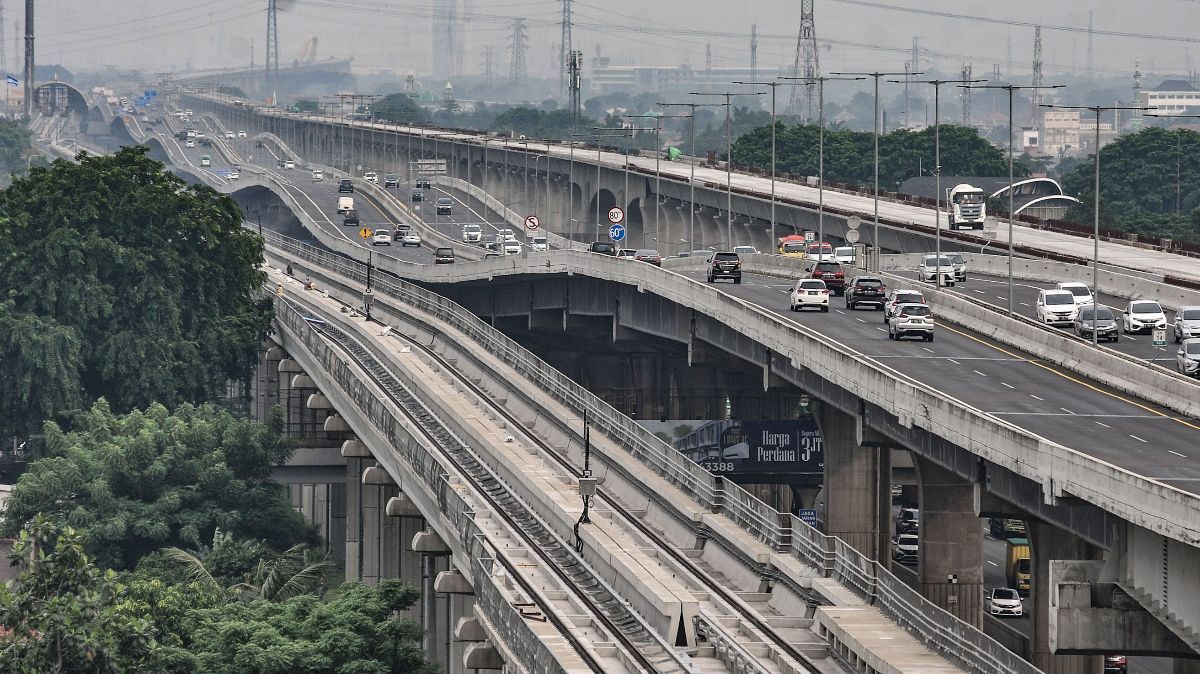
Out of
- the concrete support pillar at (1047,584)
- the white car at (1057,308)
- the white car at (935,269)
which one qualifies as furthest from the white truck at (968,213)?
the concrete support pillar at (1047,584)

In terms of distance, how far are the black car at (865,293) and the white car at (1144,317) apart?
14602 mm

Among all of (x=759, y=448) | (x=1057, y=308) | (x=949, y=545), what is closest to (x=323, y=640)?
(x=949, y=545)

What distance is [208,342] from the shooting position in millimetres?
127188

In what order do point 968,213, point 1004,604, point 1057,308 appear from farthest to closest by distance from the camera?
point 968,213, point 1004,604, point 1057,308

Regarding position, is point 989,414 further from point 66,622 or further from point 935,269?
point 935,269

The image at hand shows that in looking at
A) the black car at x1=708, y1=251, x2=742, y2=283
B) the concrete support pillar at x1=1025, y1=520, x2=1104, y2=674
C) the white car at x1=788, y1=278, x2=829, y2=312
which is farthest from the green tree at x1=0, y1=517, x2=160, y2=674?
the black car at x1=708, y1=251, x2=742, y2=283

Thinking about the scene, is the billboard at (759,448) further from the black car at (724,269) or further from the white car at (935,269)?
the white car at (935,269)

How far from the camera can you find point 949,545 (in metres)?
71.7

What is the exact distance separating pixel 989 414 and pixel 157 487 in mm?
50765

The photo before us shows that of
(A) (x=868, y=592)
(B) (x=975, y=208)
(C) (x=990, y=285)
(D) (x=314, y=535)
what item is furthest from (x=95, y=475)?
(B) (x=975, y=208)

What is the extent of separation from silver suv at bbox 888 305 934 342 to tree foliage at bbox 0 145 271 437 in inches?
1986

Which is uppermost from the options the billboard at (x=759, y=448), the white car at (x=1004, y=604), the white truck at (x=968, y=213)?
the white truck at (x=968, y=213)

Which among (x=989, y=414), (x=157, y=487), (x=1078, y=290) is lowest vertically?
(x=157, y=487)

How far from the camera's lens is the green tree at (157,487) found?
9925 centimetres
